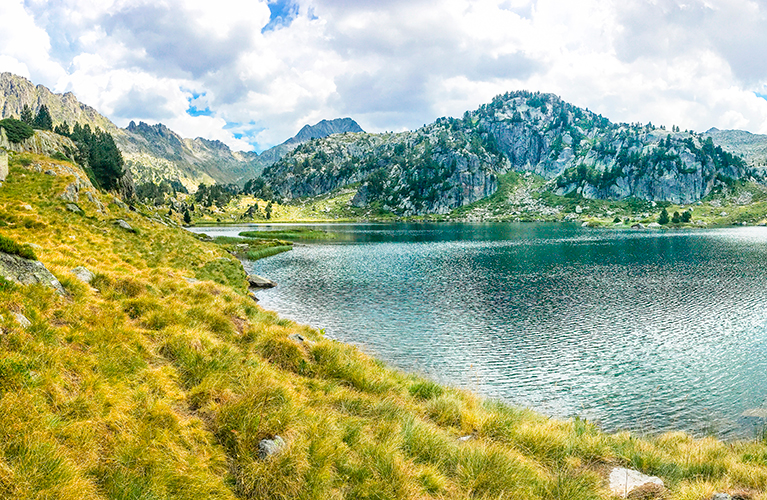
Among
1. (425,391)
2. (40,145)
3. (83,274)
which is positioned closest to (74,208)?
(83,274)

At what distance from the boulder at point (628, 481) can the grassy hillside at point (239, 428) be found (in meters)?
0.35

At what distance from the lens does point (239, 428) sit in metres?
9.68

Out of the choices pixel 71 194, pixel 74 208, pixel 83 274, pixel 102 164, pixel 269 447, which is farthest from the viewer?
pixel 102 164

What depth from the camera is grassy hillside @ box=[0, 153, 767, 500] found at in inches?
295

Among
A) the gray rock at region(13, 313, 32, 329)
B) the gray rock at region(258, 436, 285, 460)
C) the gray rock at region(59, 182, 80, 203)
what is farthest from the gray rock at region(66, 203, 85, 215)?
the gray rock at region(258, 436, 285, 460)

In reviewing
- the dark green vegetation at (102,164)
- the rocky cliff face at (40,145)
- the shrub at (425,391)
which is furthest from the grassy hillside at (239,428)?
the dark green vegetation at (102,164)

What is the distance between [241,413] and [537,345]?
2536 cm

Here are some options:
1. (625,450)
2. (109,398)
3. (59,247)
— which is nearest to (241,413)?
(109,398)

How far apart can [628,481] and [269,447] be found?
10.3 m

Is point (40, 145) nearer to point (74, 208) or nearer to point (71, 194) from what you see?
point (71, 194)

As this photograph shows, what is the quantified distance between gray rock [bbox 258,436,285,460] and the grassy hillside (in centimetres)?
16

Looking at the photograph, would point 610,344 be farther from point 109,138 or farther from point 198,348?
point 109,138

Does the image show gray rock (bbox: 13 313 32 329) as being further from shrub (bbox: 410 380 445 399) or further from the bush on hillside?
the bush on hillside

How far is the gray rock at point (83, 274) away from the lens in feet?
56.9
